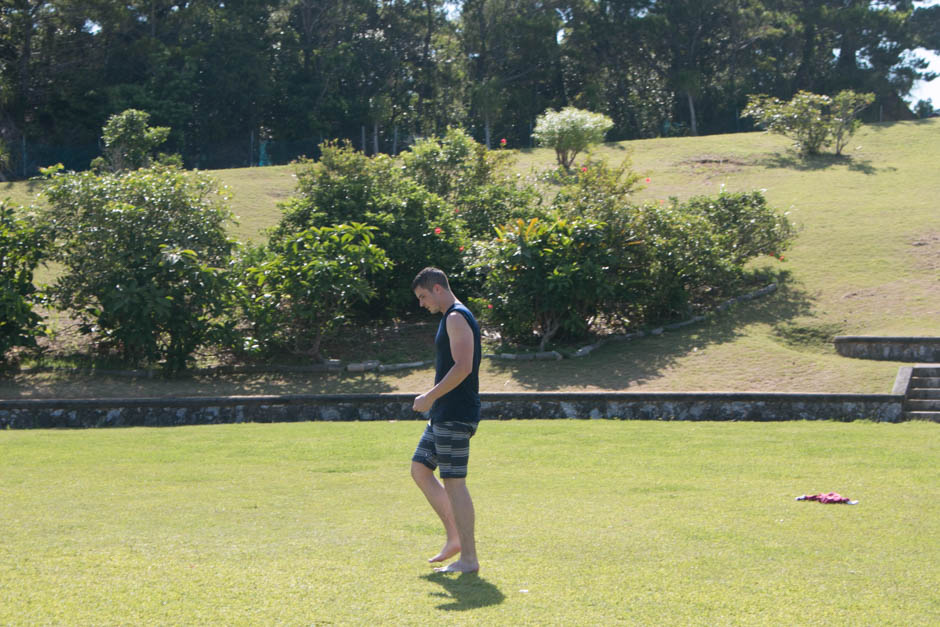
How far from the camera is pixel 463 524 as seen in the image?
4617 millimetres

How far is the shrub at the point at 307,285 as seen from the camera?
14.7m

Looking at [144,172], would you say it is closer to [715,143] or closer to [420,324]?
[420,324]

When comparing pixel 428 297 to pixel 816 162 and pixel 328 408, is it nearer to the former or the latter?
pixel 328 408

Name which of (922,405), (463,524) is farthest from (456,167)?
(463,524)

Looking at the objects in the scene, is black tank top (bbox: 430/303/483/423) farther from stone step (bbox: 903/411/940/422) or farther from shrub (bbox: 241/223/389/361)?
shrub (bbox: 241/223/389/361)

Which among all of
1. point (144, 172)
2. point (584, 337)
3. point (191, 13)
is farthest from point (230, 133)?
point (584, 337)

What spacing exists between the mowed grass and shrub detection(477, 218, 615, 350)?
514 centimetres

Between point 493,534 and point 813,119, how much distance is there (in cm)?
2889

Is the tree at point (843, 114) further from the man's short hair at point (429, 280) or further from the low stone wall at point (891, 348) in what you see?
the man's short hair at point (429, 280)

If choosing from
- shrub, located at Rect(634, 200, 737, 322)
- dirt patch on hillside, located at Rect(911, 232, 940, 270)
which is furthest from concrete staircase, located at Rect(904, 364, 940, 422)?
dirt patch on hillside, located at Rect(911, 232, 940, 270)

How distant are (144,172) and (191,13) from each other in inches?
946

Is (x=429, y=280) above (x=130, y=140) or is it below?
below

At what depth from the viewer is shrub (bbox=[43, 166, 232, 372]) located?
47.4 feet

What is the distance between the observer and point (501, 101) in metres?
41.5
